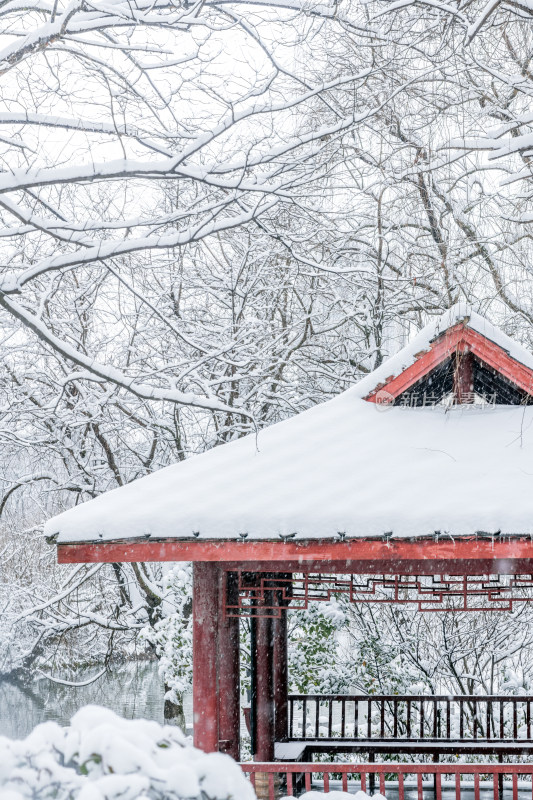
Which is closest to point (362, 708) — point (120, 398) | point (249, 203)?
point (120, 398)

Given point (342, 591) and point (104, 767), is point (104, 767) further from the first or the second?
point (342, 591)

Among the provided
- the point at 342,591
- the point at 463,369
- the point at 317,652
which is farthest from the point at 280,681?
the point at 463,369

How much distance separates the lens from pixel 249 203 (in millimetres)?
11234

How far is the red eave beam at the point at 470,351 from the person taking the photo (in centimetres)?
645

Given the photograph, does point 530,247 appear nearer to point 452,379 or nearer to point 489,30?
point 452,379

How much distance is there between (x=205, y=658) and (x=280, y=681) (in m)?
3.88

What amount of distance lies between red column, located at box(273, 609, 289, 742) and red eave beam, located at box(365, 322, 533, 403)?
12.9 feet

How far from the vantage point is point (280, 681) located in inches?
381

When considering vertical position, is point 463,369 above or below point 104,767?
above

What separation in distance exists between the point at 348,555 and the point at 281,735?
203 inches

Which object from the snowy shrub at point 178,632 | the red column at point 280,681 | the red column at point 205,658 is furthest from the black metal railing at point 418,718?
the red column at point 205,658

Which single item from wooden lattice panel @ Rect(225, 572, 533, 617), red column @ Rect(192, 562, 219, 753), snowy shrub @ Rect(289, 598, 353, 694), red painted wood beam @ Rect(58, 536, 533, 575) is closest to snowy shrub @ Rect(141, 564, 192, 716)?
snowy shrub @ Rect(289, 598, 353, 694)

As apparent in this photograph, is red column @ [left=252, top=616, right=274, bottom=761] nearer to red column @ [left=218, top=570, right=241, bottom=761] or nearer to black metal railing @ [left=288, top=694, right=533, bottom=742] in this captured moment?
black metal railing @ [left=288, top=694, right=533, bottom=742]

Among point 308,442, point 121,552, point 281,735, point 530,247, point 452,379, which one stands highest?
point 530,247
